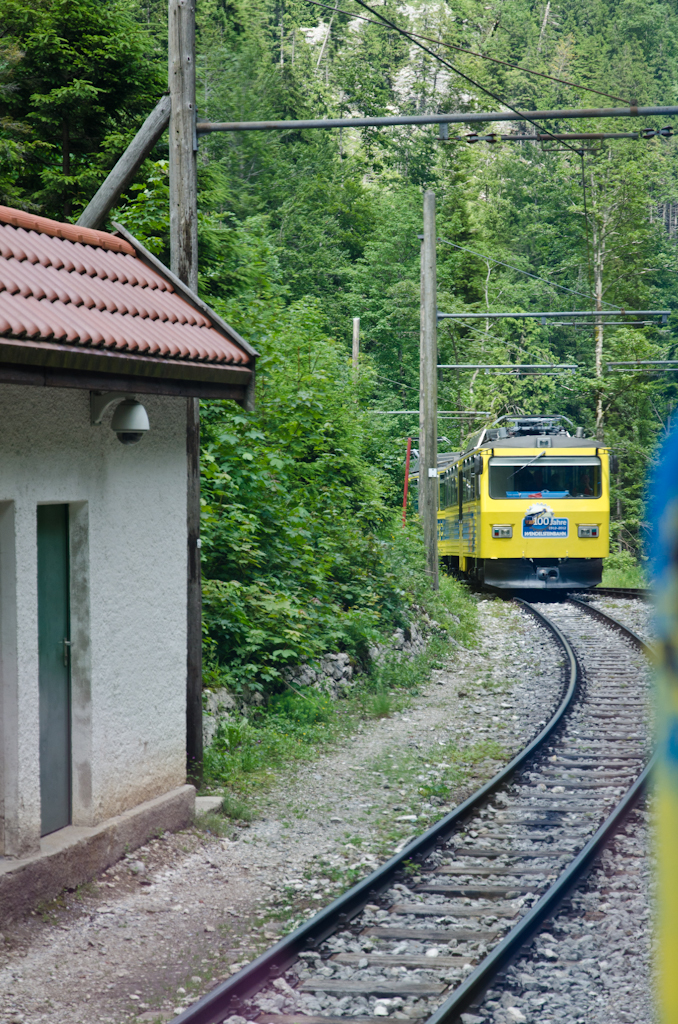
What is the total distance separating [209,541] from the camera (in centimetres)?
1080

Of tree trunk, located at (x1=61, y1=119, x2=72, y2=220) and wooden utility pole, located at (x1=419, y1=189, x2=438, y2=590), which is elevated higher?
tree trunk, located at (x1=61, y1=119, x2=72, y2=220)

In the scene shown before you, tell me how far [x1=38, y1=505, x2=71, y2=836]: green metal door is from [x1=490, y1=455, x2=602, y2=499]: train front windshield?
16.2 meters

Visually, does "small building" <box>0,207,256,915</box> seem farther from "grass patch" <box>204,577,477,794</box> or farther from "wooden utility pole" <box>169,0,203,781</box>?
"grass patch" <box>204,577,477,794</box>

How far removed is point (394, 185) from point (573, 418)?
19867mm

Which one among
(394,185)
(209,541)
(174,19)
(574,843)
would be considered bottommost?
(574,843)

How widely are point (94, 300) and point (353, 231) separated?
5399 cm

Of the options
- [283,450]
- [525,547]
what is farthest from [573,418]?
[283,450]

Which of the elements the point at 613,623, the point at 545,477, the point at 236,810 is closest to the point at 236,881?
the point at 236,810

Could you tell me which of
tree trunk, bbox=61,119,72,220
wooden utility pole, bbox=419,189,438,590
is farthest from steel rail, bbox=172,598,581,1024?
tree trunk, bbox=61,119,72,220

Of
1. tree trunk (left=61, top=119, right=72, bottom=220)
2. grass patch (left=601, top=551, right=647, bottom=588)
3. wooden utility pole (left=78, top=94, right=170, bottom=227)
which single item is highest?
tree trunk (left=61, top=119, right=72, bottom=220)

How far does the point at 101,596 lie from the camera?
21.5ft

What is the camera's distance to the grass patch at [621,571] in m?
30.1

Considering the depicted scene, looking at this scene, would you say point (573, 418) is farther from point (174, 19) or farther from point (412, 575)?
point (174, 19)

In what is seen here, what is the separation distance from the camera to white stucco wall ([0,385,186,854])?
580 centimetres
